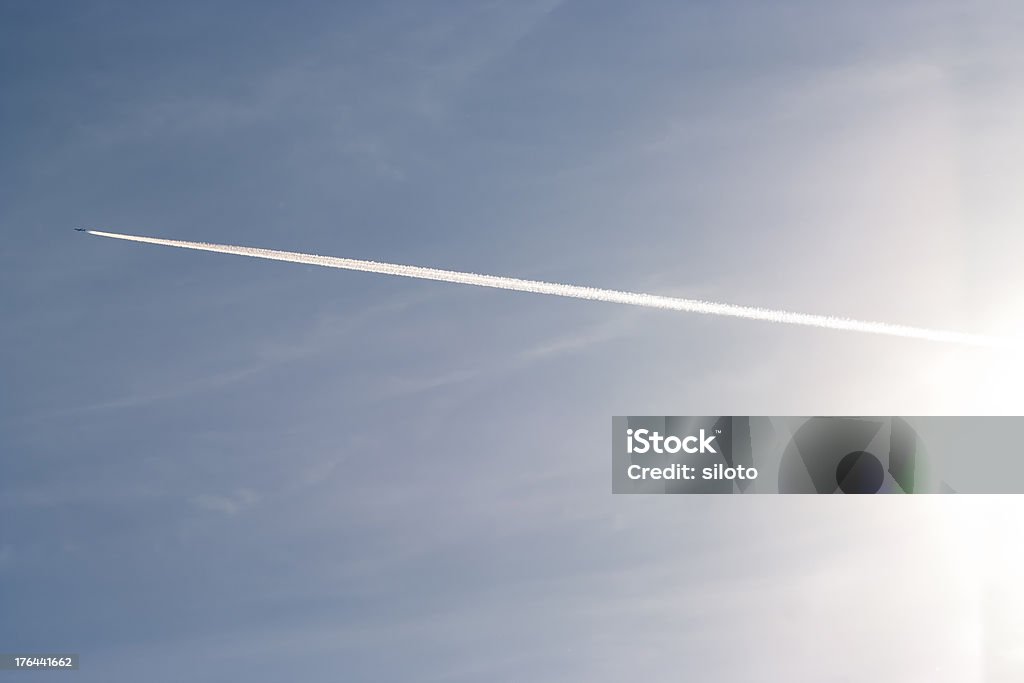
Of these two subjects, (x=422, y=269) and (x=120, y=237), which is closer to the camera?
(x=120, y=237)

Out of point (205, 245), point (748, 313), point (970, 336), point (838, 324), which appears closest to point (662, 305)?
point (748, 313)

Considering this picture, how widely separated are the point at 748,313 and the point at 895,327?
44.7 ft

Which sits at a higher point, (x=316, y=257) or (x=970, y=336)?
(x=316, y=257)

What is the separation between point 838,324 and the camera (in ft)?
370

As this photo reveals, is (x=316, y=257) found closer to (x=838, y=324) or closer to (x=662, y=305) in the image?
(x=662, y=305)

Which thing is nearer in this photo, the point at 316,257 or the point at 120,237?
the point at 120,237

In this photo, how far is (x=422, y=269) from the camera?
11888 centimetres

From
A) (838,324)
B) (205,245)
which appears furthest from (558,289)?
(205,245)

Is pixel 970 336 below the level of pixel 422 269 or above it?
below

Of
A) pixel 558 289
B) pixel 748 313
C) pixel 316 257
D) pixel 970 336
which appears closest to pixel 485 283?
pixel 558 289

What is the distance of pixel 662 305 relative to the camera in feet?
391

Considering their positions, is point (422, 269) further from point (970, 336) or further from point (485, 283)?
point (970, 336)

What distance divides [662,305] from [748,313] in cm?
895

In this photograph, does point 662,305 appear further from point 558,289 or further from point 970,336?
point 970,336
